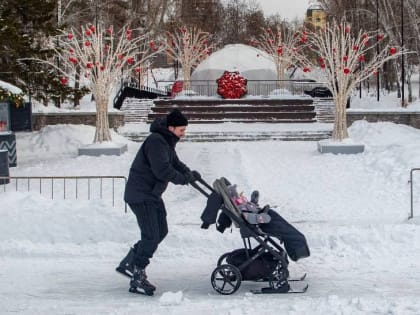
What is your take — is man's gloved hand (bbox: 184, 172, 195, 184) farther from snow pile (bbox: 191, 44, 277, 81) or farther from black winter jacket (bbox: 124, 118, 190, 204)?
snow pile (bbox: 191, 44, 277, 81)

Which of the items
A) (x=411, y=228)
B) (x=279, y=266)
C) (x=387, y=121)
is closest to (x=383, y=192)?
(x=411, y=228)

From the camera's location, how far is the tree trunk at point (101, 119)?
65.4 feet

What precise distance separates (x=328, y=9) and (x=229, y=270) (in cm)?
4383

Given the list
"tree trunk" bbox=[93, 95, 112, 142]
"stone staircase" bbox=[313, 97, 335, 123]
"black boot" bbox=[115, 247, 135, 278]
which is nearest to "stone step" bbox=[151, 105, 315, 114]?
"stone staircase" bbox=[313, 97, 335, 123]

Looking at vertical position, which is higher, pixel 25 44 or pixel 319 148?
pixel 25 44

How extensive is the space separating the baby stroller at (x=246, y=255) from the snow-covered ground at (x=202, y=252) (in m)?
0.14

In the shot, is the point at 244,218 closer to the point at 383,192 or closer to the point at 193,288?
the point at 193,288

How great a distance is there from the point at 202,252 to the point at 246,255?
1.56 m

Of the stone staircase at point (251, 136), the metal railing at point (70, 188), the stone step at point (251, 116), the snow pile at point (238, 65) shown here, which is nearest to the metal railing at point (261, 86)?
the snow pile at point (238, 65)

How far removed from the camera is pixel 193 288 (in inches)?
272

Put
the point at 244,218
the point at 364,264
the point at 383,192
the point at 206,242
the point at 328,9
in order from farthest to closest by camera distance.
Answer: the point at 328,9
the point at 383,192
the point at 206,242
the point at 364,264
the point at 244,218

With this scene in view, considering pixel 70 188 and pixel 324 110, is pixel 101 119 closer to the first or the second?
pixel 70 188

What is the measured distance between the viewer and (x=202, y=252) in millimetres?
8336

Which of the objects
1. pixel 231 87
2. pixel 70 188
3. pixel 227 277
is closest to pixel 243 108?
pixel 231 87
